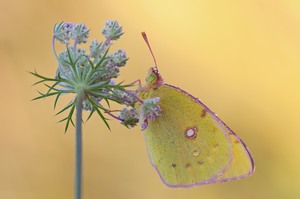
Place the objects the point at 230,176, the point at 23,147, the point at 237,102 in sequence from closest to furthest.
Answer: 1. the point at 230,176
2. the point at 23,147
3. the point at 237,102

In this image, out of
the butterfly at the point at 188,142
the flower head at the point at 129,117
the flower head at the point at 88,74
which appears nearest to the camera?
the flower head at the point at 88,74

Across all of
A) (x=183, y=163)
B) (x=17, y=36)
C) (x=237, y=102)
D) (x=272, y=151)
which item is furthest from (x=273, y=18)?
(x=183, y=163)

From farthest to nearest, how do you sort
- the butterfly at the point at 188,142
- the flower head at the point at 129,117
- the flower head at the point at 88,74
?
1. the butterfly at the point at 188,142
2. the flower head at the point at 129,117
3. the flower head at the point at 88,74

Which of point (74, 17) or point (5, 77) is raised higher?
point (74, 17)

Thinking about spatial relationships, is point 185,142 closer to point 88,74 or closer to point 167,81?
point 88,74

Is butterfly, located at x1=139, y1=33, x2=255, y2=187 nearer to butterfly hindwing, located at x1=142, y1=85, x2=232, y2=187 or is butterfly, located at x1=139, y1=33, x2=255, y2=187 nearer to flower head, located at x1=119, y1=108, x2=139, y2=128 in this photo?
butterfly hindwing, located at x1=142, y1=85, x2=232, y2=187

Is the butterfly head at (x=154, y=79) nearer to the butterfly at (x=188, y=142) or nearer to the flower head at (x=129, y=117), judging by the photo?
the butterfly at (x=188, y=142)

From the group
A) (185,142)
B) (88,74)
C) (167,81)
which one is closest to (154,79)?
(185,142)

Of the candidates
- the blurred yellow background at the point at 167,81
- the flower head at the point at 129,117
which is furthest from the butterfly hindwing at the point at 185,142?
the blurred yellow background at the point at 167,81

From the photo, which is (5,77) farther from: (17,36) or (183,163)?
(183,163)
